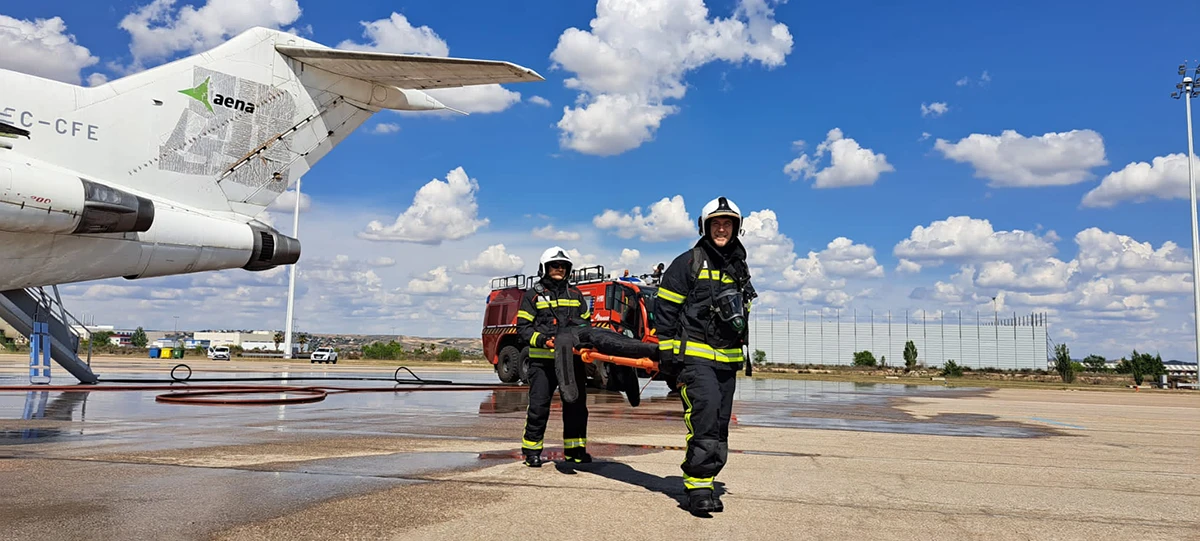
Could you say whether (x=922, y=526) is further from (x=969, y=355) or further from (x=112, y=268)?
(x=969, y=355)

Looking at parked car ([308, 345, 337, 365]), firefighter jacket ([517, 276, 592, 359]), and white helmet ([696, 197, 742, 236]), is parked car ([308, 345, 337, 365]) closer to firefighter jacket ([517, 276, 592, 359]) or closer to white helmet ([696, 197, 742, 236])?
firefighter jacket ([517, 276, 592, 359])

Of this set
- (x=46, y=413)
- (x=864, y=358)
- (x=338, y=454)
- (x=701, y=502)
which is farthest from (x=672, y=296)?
(x=864, y=358)

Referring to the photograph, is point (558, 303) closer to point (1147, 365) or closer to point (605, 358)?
point (605, 358)

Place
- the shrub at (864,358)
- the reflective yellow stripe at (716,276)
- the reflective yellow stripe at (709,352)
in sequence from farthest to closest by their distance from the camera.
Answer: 1. the shrub at (864,358)
2. the reflective yellow stripe at (716,276)
3. the reflective yellow stripe at (709,352)

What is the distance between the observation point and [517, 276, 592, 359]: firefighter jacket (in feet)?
22.0

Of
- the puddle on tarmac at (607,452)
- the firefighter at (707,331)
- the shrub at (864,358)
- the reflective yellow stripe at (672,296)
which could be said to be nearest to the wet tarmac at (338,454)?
the puddle on tarmac at (607,452)

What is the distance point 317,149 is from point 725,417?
373 inches

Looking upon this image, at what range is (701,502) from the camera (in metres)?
4.54

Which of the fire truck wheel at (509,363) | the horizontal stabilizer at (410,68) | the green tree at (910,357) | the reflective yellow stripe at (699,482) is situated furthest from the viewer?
the green tree at (910,357)

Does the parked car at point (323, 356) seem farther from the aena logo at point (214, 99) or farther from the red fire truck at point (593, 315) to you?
the aena logo at point (214, 99)

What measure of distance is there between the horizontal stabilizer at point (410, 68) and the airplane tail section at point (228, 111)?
0.06ft

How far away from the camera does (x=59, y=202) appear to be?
8734mm

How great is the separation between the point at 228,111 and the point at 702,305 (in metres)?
9.02

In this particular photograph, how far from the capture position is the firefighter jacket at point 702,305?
4.94m
